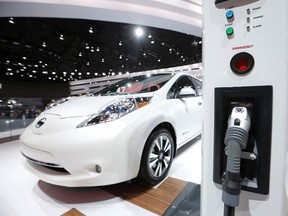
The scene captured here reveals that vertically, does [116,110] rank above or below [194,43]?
below

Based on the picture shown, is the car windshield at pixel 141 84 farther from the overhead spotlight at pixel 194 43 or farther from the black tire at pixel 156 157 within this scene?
the overhead spotlight at pixel 194 43

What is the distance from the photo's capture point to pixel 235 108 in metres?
0.65

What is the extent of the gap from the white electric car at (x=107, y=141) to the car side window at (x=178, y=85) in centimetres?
5

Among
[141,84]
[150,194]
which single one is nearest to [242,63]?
[150,194]

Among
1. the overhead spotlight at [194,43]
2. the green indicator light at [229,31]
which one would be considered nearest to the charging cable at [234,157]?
the green indicator light at [229,31]

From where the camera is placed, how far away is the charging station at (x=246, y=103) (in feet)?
1.91

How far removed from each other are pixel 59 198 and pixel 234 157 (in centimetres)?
151

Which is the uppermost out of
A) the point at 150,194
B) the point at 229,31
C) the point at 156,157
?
the point at 229,31

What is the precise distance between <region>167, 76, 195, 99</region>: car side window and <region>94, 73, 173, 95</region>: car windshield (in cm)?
12

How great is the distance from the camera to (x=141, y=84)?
2104mm

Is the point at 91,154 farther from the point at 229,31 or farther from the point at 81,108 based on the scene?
the point at 229,31

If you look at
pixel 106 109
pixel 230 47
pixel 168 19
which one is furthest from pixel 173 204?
pixel 168 19

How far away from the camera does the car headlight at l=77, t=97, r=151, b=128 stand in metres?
1.40

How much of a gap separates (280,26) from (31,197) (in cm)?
201
